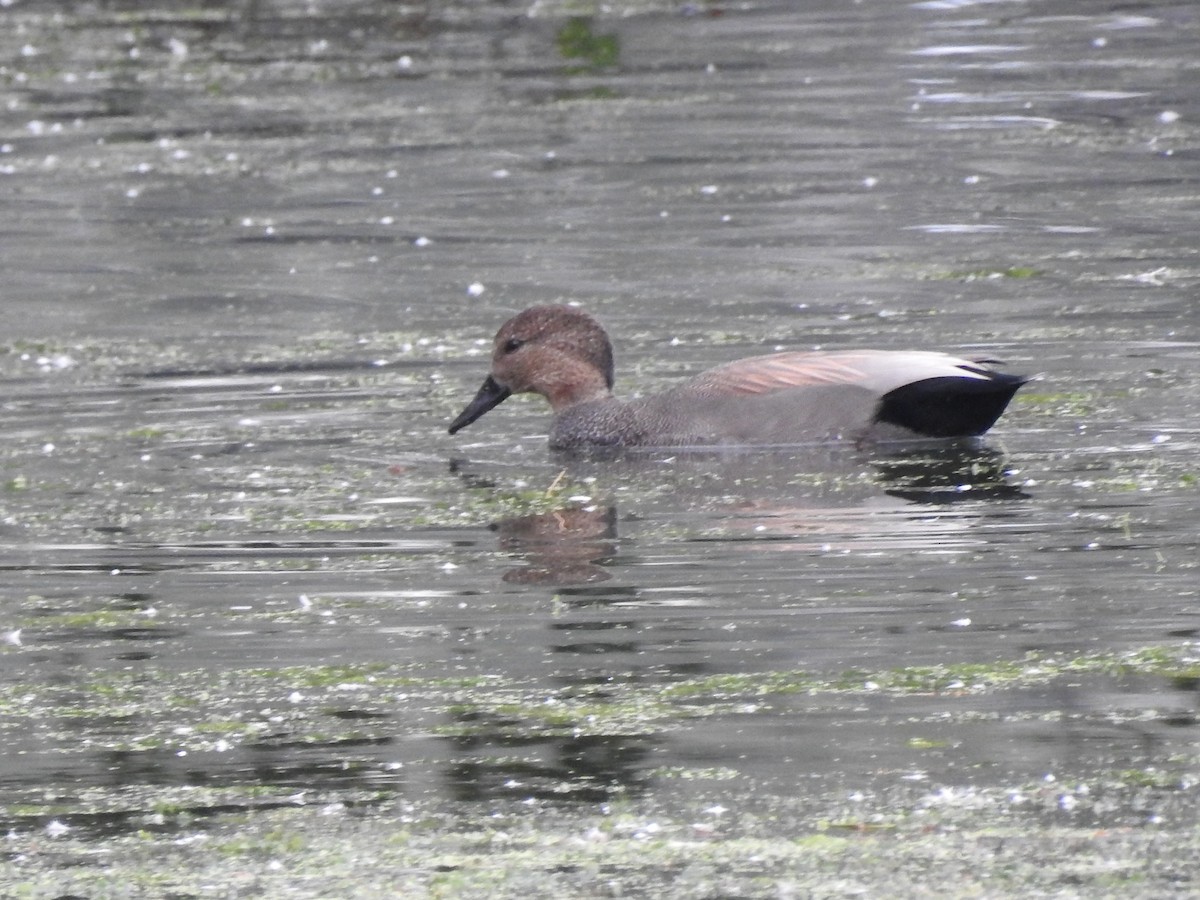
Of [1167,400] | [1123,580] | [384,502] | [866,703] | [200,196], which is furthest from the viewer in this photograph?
[200,196]

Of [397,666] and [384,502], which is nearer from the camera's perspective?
[397,666]

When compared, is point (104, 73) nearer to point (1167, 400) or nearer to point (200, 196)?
point (200, 196)

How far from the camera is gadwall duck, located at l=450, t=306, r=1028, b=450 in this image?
30.0 feet

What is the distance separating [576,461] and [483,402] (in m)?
0.61

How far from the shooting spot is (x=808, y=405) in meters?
9.24

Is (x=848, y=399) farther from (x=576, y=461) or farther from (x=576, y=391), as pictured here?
(x=576, y=391)

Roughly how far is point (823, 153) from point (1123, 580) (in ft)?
32.5

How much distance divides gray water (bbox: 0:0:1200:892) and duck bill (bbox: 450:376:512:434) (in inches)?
4.1

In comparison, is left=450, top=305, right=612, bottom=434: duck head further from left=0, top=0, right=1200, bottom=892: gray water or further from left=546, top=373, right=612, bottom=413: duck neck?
left=0, top=0, right=1200, bottom=892: gray water

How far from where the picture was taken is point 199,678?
651 centimetres

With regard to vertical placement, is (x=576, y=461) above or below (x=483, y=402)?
below

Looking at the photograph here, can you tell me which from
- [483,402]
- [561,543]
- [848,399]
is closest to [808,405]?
[848,399]

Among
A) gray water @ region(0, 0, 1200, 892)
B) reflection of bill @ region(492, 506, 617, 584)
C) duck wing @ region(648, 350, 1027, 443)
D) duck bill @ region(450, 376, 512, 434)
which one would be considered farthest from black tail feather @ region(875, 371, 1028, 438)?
duck bill @ region(450, 376, 512, 434)

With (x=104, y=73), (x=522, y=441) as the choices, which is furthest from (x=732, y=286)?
(x=104, y=73)
